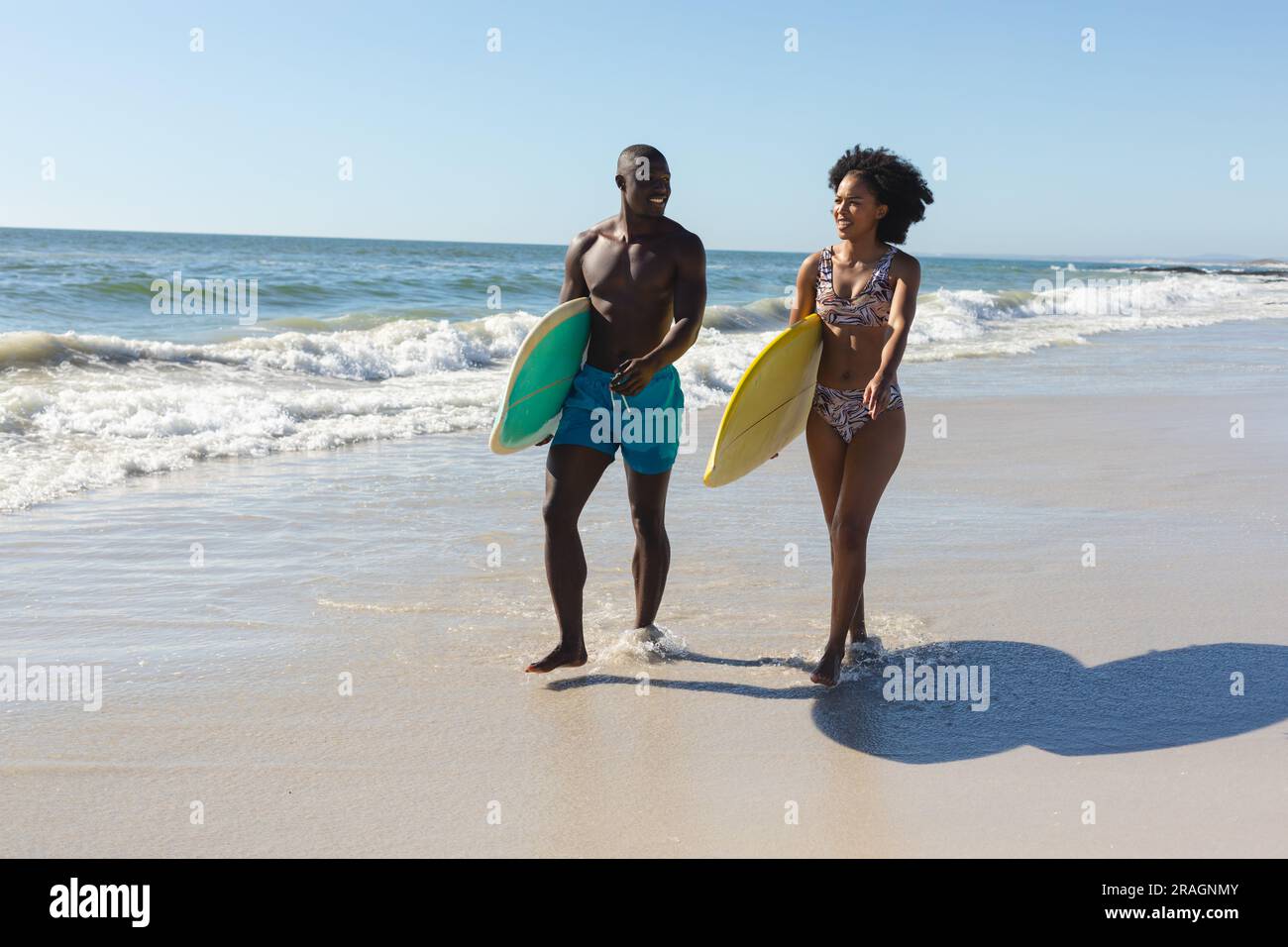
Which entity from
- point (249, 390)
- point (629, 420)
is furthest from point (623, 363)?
point (249, 390)

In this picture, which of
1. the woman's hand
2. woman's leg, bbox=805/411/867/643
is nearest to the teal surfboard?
woman's leg, bbox=805/411/867/643

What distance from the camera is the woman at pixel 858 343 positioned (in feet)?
13.0

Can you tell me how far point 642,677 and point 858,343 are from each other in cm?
133

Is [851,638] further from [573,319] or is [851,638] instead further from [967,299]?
[967,299]

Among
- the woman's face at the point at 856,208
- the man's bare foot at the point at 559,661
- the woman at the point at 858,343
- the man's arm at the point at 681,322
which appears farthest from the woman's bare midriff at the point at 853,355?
the man's bare foot at the point at 559,661

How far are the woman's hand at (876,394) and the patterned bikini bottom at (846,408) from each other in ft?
0.24

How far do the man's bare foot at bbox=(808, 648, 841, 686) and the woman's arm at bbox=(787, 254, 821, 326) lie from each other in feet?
3.73

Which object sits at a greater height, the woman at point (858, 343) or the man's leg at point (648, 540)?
the woman at point (858, 343)

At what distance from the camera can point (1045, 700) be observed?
3779 millimetres

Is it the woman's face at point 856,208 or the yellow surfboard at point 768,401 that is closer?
the woman's face at point 856,208

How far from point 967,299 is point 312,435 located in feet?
75.4

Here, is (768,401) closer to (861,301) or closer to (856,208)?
(861,301)

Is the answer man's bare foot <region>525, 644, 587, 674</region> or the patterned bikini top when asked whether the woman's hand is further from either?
man's bare foot <region>525, 644, 587, 674</region>

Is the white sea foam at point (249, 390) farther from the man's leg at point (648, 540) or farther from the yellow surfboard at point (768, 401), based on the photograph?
the yellow surfboard at point (768, 401)
